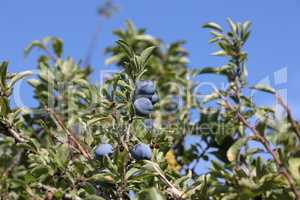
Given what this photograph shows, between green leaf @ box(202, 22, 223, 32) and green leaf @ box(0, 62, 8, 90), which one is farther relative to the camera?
green leaf @ box(202, 22, 223, 32)

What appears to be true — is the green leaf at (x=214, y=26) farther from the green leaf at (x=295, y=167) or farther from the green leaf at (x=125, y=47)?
the green leaf at (x=295, y=167)

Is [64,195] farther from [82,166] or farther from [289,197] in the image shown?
[289,197]

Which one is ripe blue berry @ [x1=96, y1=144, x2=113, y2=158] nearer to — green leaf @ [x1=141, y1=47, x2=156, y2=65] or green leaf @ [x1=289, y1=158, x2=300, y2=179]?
green leaf @ [x1=141, y1=47, x2=156, y2=65]

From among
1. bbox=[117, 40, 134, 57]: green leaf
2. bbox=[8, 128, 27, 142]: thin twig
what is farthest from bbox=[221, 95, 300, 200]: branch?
bbox=[8, 128, 27, 142]: thin twig

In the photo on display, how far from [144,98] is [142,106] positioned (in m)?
0.04

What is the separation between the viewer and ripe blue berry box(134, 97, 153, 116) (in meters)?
1.70

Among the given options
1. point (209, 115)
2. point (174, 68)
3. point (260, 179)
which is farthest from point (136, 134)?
point (174, 68)

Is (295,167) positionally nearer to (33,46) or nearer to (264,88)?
(264,88)

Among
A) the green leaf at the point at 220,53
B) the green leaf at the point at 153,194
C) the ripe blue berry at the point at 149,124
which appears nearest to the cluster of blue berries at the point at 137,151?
the green leaf at the point at 153,194

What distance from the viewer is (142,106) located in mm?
1700

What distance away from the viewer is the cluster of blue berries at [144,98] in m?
1.70

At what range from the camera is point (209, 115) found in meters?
2.59

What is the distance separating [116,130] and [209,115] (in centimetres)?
96

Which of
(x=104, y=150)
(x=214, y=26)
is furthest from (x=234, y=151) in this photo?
(x=214, y=26)
